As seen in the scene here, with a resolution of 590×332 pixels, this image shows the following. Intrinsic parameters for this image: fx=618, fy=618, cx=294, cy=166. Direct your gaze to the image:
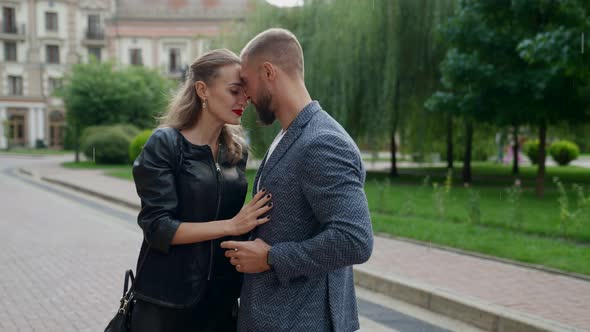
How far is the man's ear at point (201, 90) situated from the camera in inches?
96.7

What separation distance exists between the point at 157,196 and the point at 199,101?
0.46 m

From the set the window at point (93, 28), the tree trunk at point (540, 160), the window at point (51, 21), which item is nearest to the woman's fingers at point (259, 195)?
the tree trunk at point (540, 160)

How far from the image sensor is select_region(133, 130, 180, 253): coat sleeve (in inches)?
89.7

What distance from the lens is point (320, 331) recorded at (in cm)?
204

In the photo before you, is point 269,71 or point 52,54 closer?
point 269,71

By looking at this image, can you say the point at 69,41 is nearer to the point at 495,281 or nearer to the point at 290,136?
the point at 495,281

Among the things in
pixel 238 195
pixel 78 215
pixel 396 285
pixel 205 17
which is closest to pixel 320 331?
pixel 238 195

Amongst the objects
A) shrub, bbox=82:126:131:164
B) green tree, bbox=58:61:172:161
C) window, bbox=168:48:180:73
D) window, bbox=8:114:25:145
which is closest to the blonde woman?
shrub, bbox=82:126:131:164

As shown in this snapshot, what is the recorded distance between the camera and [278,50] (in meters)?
2.07

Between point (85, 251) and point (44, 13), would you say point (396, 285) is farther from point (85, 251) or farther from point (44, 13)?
point (44, 13)

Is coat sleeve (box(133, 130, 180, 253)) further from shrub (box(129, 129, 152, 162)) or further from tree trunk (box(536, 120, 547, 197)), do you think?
shrub (box(129, 129, 152, 162))

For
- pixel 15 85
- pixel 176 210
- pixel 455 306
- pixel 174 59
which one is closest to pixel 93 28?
pixel 174 59

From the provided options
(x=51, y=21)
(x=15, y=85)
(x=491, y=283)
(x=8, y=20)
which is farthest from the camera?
(x=51, y=21)

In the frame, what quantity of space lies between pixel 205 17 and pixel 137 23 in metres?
6.71
